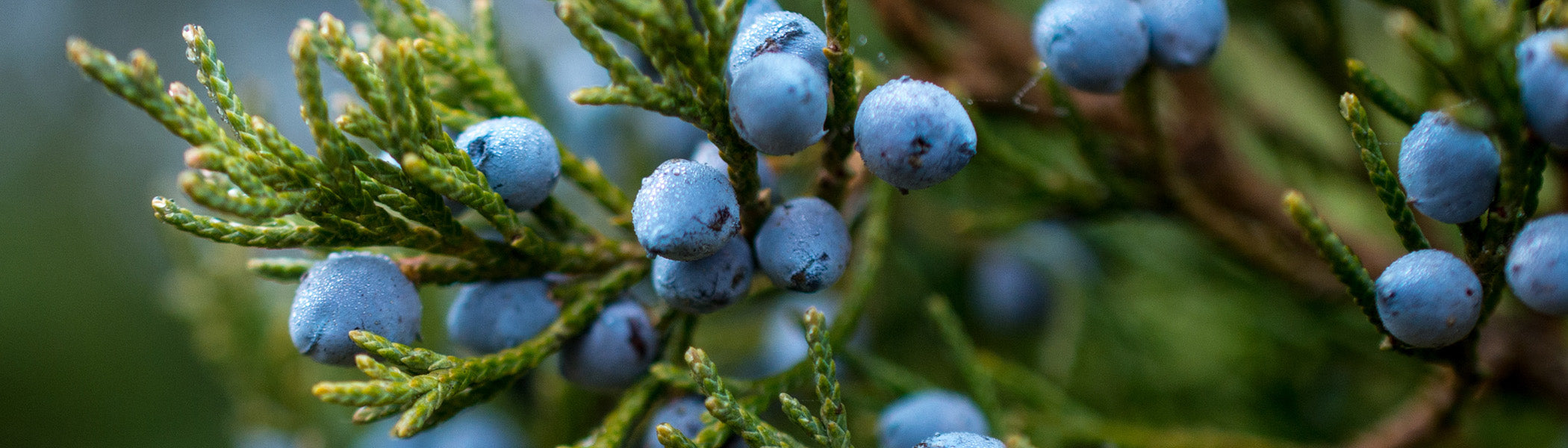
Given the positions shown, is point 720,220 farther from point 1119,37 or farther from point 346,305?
point 1119,37

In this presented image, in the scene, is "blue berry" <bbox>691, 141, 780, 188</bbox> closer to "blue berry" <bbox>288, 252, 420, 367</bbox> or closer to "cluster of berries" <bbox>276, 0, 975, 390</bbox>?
"cluster of berries" <bbox>276, 0, 975, 390</bbox>

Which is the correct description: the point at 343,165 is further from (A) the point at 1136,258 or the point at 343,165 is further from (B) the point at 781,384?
(A) the point at 1136,258

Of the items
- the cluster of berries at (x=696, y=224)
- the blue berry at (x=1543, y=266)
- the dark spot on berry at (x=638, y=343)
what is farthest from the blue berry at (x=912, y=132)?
the blue berry at (x=1543, y=266)

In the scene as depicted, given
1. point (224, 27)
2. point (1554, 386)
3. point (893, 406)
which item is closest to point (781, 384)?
point (893, 406)

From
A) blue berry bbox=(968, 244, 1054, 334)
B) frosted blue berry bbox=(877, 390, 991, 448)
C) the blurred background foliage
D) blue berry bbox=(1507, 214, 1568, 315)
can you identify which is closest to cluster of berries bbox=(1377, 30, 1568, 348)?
blue berry bbox=(1507, 214, 1568, 315)

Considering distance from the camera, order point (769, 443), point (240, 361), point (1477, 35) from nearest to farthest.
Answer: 1. point (1477, 35)
2. point (769, 443)
3. point (240, 361)

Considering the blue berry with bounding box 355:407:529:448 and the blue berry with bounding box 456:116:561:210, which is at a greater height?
the blue berry with bounding box 456:116:561:210

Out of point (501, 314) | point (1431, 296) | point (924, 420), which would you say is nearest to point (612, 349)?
point (501, 314)
